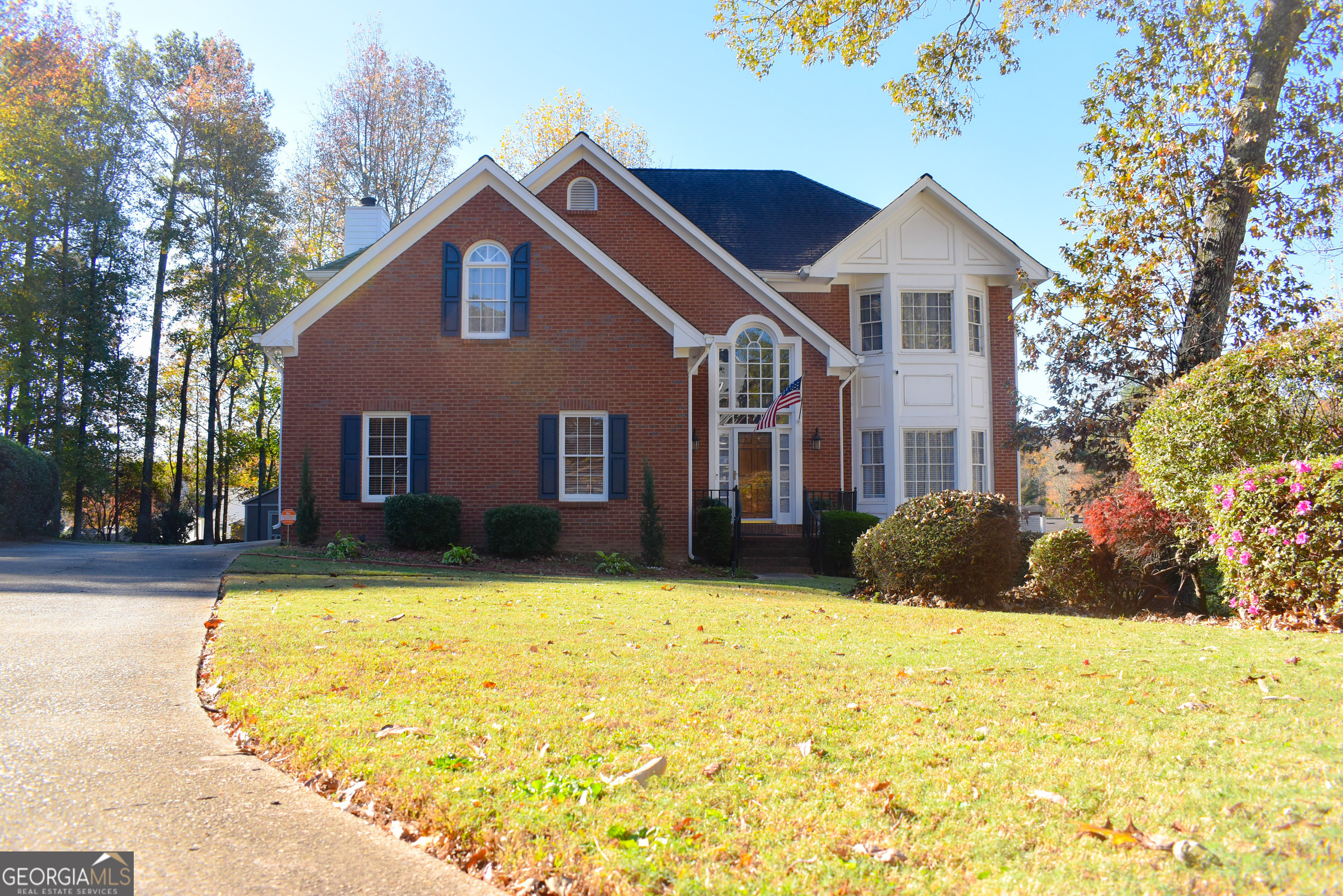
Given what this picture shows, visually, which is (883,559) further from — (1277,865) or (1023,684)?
(1277,865)

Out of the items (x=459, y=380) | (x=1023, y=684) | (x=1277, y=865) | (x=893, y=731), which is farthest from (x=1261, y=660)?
(x=459, y=380)

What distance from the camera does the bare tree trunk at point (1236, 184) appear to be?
1210cm

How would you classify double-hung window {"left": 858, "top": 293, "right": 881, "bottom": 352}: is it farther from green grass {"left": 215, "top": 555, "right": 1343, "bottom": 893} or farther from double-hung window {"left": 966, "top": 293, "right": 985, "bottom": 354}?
green grass {"left": 215, "top": 555, "right": 1343, "bottom": 893}

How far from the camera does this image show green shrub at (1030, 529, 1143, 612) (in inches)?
421

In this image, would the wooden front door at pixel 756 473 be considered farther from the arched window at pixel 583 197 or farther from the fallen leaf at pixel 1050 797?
the fallen leaf at pixel 1050 797

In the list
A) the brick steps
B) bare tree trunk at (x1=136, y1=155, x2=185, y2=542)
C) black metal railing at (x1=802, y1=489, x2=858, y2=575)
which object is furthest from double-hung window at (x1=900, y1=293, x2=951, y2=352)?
bare tree trunk at (x1=136, y1=155, x2=185, y2=542)

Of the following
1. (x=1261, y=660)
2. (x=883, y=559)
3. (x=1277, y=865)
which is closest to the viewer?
(x=1277, y=865)

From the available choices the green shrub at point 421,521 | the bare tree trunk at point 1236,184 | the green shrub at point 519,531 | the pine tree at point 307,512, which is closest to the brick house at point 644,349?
the pine tree at point 307,512

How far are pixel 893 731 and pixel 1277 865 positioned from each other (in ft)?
5.58

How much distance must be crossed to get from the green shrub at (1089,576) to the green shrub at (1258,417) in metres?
0.99

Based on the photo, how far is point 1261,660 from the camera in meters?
5.85

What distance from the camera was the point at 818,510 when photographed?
1761cm

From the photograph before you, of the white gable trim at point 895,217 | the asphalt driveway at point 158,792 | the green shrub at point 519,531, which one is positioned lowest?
the asphalt driveway at point 158,792

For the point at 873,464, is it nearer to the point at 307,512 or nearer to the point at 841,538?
the point at 841,538
